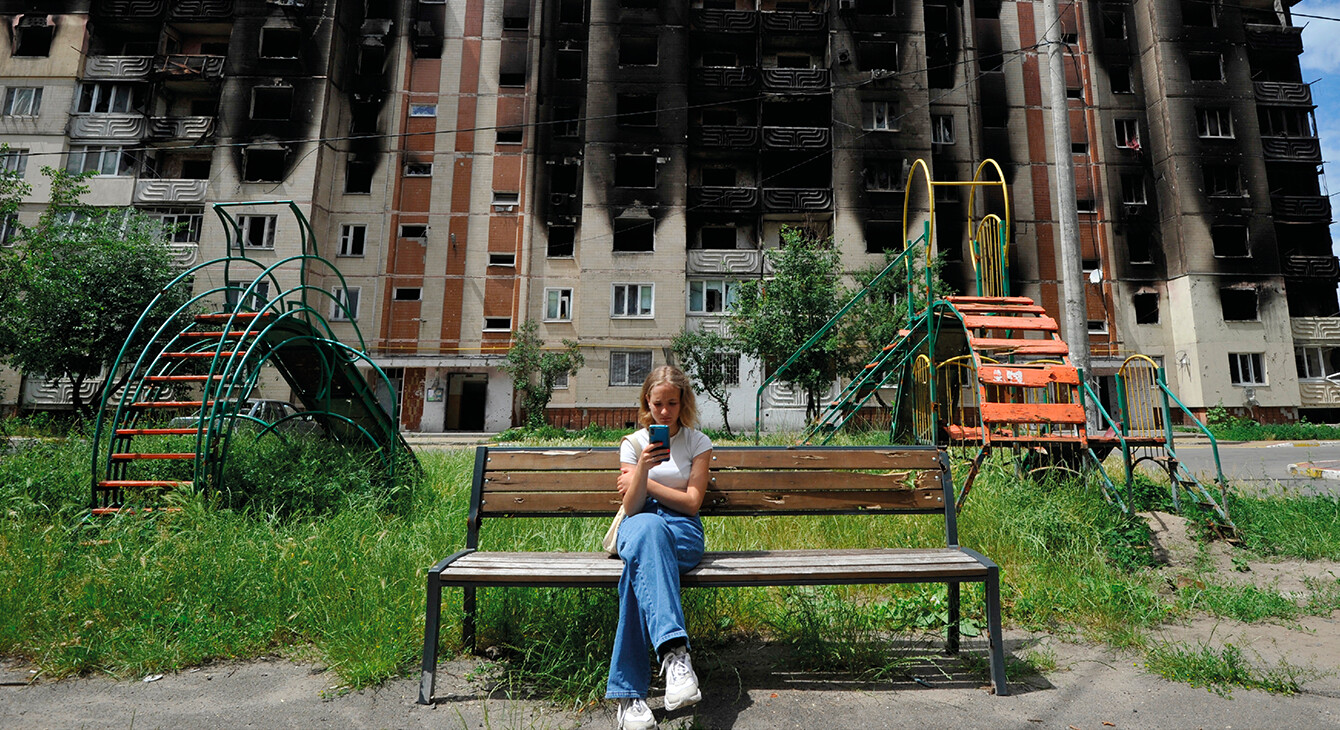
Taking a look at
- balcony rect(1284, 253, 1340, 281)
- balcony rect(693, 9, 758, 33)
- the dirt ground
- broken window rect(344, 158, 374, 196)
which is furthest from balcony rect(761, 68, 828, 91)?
the dirt ground

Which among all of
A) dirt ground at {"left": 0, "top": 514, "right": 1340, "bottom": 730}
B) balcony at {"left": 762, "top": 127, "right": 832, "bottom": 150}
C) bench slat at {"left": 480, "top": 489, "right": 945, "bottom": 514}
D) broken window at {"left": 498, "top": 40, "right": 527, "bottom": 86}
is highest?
broken window at {"left": 498, "top": 40, "right": 527, "bottom": 86}

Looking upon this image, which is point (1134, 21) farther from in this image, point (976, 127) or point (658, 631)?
point (658, 631)

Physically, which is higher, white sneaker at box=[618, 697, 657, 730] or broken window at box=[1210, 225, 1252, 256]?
broken window at box=[1210, 225, 1252, 256]

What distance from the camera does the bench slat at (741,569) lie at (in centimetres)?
287

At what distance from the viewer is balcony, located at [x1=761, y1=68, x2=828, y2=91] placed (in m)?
27.9

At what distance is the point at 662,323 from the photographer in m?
26.5

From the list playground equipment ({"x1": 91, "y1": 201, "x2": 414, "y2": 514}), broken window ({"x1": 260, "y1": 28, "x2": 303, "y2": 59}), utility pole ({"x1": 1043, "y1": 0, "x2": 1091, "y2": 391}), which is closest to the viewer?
playground equipment ({"x1": 91, "y1": 201, "x2": 414, "y2": 514})

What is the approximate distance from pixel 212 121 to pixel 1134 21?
138 ft

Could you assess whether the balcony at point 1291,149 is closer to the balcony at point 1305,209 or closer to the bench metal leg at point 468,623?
the balcony at point 1305,209

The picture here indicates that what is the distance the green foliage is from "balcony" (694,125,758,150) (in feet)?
87.3

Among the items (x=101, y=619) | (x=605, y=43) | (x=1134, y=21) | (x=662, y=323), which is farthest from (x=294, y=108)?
(x=1134, y=21)

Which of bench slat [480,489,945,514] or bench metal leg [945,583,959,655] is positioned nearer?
bench metal leg [945,583,959,655]

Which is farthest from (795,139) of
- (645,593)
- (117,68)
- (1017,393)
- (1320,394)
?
(117,68)

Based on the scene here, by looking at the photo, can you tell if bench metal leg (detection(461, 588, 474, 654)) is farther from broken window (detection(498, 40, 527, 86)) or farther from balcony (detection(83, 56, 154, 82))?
balcony (detection(83, 56, 154, 82))
